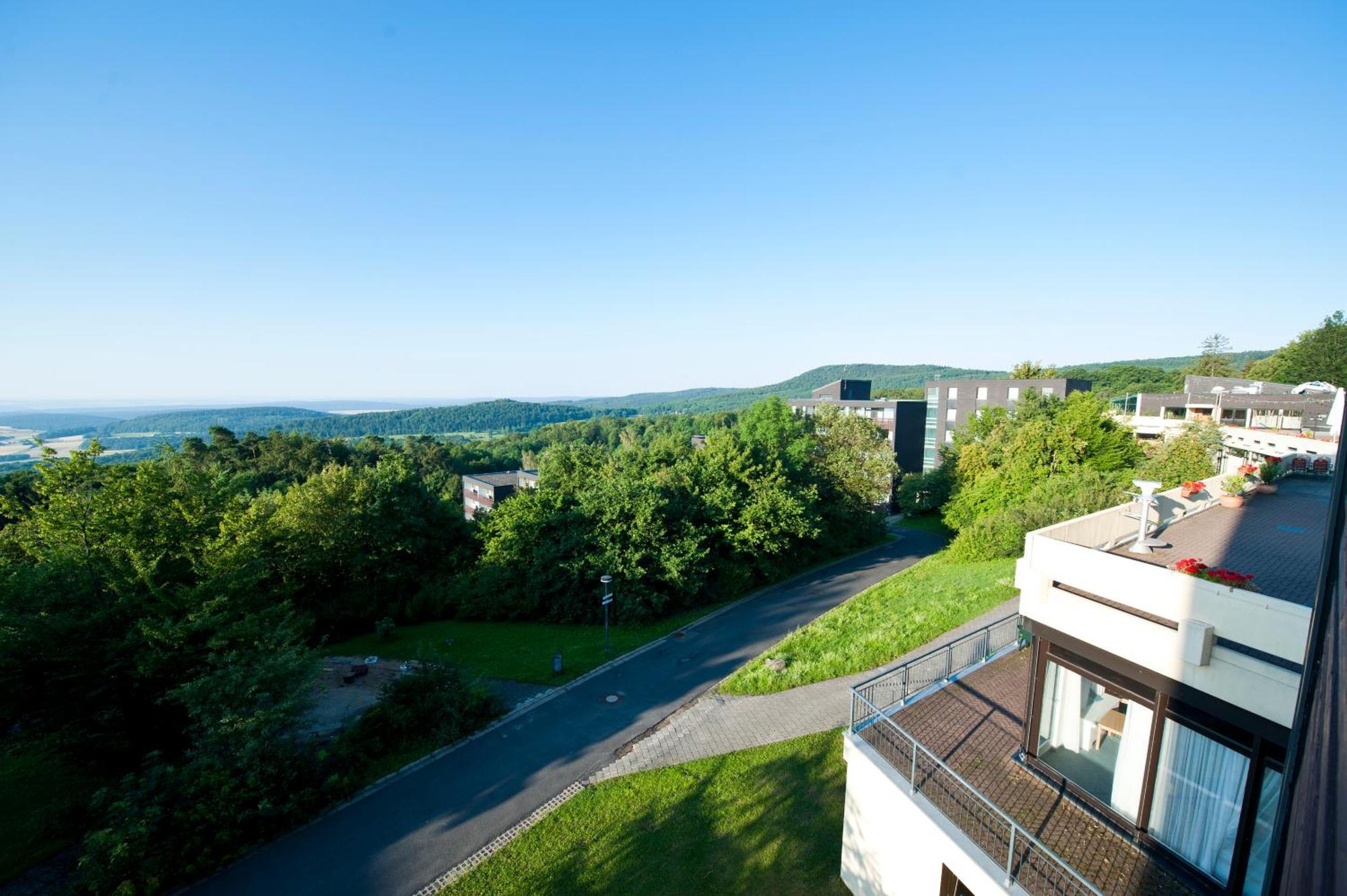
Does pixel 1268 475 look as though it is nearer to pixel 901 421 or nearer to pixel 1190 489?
pixel 1190 489

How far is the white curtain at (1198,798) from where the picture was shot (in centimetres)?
619

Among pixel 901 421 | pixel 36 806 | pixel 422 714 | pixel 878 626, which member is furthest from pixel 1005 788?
pixel 901 421

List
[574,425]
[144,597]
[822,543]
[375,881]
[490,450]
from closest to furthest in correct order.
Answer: [375,881] → [144,597] → [822,543] → [490,450] → [574,425]

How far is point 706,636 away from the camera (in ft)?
63.0

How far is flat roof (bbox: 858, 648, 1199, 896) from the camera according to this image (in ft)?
21.3

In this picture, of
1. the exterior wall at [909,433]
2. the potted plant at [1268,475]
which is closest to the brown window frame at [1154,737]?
the potted plant at [1268,475]

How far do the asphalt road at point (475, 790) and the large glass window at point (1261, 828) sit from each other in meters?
9.72

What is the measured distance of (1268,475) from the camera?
1345cm

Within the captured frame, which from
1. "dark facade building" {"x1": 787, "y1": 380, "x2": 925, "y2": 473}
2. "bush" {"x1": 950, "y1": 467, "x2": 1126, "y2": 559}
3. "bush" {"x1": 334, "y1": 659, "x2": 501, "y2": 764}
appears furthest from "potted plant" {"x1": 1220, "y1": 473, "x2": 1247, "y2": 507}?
"dark facade building" {"x1": 787, "y1": 380, "x2": 925, "y2": 473}

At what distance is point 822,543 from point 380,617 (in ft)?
64.9

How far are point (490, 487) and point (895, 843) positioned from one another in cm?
5537

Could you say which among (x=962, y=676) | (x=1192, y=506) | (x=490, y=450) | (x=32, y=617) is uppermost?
(x=1192, y=506)

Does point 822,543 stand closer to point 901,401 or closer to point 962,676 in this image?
point 962,676

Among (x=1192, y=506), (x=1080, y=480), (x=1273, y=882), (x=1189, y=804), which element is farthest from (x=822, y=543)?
(x=1273, y=882)
